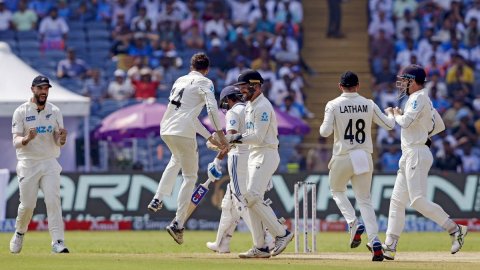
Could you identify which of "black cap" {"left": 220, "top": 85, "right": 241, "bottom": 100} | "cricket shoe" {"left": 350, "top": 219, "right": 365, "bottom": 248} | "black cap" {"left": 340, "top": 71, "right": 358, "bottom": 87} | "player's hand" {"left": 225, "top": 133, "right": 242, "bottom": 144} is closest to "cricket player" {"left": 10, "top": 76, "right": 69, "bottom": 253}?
"black cap" {"left": 220, "top": 85, "right": 241, "bottom": 100}

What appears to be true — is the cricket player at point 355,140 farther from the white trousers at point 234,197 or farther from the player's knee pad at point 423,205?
the white trousers at point 234,197

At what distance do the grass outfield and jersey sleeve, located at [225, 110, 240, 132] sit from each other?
61.3 inches

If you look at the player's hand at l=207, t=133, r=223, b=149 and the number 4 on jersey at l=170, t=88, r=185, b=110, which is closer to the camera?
the player's hand at l=207, t=133, r=223, b=149

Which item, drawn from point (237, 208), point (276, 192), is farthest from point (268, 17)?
point (237, 208)

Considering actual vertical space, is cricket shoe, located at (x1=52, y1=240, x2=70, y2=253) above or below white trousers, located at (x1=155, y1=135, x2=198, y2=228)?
below

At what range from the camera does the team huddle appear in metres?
16.9

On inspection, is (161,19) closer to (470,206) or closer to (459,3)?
(459,3)

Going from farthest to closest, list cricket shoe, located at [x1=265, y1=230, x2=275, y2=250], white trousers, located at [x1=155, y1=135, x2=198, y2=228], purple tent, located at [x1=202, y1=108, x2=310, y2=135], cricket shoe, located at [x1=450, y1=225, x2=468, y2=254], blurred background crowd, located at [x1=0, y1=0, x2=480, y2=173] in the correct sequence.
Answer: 1. blurred background crowd, located at [x1=0, y1=0, x2=480, y2=173]
2. purple tent, located at [x1=202, y1=108, x2=310, y2=135]
3. white trousers, located at [x1=155, y1=135, x2=198, y2=228]
4. cricket shoe, located at [x1=265, y1=230, x2=275, y2=250]
5. cricket shoe, located at [x1=450, y1=225, x2=468, y2=254]

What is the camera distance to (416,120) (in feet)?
56.3

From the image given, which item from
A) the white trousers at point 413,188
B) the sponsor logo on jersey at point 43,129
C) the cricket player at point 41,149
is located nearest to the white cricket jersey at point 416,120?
the white trousers at point 413,188

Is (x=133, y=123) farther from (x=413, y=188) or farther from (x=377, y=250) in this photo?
(x=377, y=250)

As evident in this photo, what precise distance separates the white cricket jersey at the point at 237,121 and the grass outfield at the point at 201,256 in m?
1.32

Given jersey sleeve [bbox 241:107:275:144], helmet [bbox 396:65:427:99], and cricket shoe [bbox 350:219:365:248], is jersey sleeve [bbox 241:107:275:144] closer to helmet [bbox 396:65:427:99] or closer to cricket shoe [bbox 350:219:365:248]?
cricket shoe [bbox 350:219:365:248]

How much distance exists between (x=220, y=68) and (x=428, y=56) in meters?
5.25
